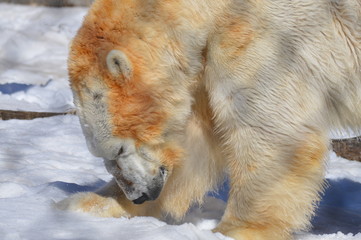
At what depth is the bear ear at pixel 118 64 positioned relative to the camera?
3043 mm

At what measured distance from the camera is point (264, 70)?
10.0 feet

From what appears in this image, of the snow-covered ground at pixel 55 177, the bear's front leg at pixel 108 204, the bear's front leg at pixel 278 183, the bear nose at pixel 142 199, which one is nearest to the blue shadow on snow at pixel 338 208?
the snow-covered ground at pixel 55 177

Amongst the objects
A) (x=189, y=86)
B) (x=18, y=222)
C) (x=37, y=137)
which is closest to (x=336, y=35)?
(x=189, y=86)

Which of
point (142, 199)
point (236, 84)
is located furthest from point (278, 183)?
point (142, 199)

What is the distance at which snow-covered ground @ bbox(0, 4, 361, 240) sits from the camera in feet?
9.29

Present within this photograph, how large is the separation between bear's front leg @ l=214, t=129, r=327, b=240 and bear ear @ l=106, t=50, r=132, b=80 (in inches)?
22.6

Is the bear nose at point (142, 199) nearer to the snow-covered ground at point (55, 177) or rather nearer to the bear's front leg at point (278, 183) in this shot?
the snow-covered ground at point (55, 177)

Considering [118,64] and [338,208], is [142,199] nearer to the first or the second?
[118,64]

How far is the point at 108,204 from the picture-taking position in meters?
3.41

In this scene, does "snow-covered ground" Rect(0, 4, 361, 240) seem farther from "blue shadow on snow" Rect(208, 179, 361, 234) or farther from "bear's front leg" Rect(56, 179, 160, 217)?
"bear's front leg" Rect(56, 179, 160, 217)

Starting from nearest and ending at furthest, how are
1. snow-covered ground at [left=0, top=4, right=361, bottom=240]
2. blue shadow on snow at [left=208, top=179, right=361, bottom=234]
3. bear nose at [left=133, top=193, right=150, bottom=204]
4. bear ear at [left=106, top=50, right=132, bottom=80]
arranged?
snow-covered ground at [left=0, top=4, right=361, bottom=240] < bear ear at [left=106, top=50, right=132, bottom=80] < bear nose at [left=133, top=193, right=150, bottom=204] < blue shadow on snow at [left=208, top=179, right=361, bottom=234]

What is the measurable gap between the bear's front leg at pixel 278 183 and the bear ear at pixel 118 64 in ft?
1.89

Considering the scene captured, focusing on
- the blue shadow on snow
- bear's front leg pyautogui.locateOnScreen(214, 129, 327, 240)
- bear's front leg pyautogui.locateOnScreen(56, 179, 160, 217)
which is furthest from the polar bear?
the blue shadow on snow

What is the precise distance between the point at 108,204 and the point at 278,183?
83 cm
